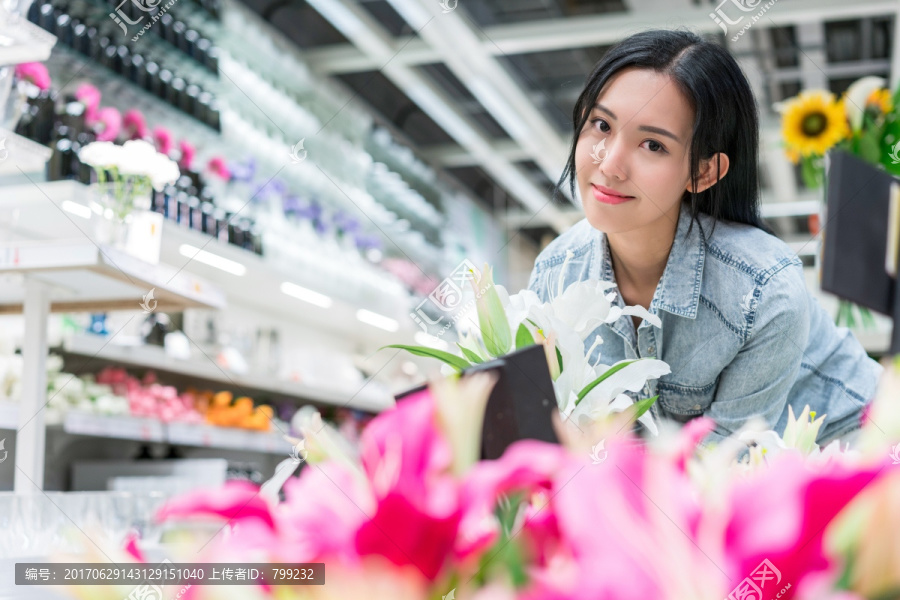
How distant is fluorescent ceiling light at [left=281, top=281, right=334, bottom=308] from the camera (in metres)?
4.72

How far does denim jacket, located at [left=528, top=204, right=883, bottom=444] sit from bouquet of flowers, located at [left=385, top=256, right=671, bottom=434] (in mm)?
347

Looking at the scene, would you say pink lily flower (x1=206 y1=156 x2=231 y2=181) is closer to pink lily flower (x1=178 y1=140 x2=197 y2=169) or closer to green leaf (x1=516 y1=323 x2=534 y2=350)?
Result: pink lily flower (x1=178 y1=140 x2=197 y2=169)

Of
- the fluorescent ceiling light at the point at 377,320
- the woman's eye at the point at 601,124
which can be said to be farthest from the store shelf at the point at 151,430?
the woman's eye at the point at 601,124

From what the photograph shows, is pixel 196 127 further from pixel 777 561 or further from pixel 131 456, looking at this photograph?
pixel 777 561

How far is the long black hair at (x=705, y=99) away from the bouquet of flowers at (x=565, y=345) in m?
0.40

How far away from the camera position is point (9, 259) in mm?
2023

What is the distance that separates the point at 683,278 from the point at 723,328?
8 cm

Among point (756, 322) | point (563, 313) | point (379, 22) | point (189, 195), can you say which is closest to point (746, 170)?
point (756, 322)

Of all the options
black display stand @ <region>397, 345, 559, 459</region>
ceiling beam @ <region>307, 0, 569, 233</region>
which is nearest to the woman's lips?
black display stand @ <region>397, 345, 559, 459</region>

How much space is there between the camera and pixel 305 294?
196 inches

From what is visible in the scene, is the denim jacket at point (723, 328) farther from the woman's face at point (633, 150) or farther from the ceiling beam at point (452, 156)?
the ceiling beam at point (452, 156)

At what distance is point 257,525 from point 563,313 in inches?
18.2

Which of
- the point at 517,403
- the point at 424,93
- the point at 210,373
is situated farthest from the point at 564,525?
the point at 424,93

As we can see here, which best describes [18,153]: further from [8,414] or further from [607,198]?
[607,198]
